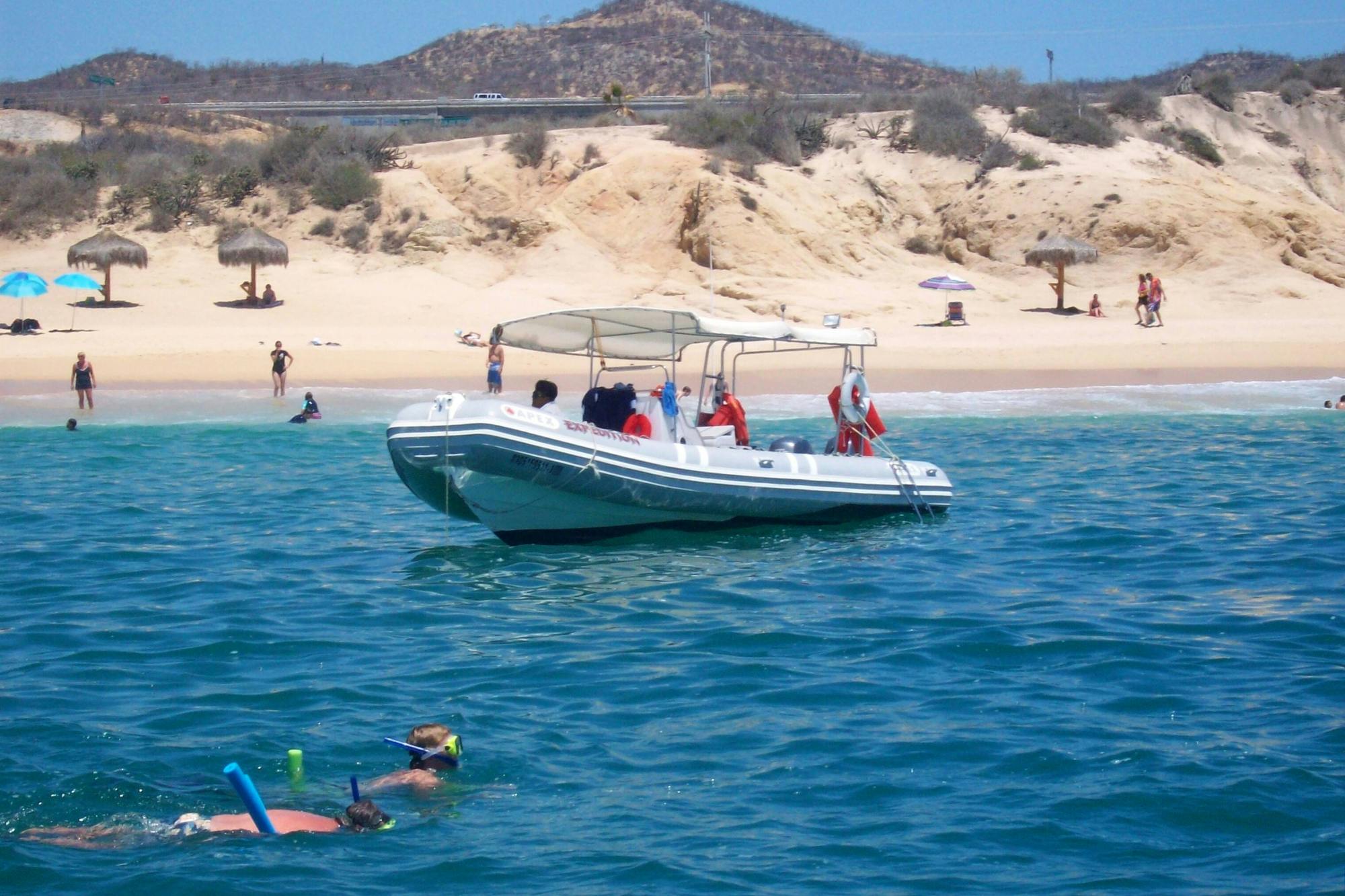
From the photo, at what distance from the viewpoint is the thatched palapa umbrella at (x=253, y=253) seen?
30250 mm

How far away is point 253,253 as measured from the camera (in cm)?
3028

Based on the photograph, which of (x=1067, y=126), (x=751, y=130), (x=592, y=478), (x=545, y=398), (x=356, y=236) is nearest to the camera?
(x=592, y=478)

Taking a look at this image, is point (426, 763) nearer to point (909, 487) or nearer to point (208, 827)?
point (208, 827)

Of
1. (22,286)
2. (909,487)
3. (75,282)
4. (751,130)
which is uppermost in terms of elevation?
(751,130)

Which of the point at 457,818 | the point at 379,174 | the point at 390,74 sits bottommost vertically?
the point at 457,818

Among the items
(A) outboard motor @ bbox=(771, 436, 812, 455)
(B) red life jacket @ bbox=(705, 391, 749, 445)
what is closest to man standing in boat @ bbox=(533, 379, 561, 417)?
(B) red life jacket @ bbox=(705, 391, 749, 445)

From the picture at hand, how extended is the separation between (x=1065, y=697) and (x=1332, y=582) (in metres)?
4.07

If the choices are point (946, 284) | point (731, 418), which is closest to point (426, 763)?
point (731, 418)

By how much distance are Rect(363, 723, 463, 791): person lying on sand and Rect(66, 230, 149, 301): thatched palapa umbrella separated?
1012 inches

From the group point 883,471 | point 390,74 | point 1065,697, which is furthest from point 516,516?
point 390,74

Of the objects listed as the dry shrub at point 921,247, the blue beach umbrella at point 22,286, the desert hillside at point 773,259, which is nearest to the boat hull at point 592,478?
the desert hillside at point 773,259

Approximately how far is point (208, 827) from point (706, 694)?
9.90 feet

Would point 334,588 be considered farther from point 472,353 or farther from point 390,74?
point 390,74

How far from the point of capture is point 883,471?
13.2 m
